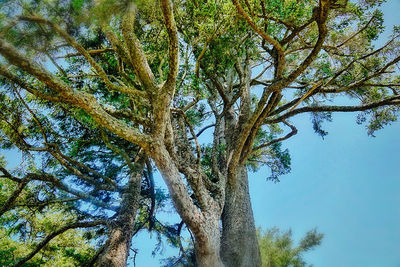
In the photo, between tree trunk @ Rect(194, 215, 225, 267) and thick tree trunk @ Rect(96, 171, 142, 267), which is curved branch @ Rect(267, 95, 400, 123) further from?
thick tree trunk @ Rect(96, 171, 142, 267)

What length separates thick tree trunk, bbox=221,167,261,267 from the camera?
372cm

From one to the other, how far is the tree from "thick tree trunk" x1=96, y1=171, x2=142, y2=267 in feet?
0.08

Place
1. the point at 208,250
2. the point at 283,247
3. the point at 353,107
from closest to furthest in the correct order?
the point at 208,250 < the point at 353,107 < the point at 283,247

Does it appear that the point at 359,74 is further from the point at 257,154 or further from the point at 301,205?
the point at 301,205

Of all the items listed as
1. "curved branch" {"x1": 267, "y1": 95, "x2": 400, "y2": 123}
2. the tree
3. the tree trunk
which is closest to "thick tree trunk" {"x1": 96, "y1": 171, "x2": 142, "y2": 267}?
the tree

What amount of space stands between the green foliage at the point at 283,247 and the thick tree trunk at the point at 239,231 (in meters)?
3.52

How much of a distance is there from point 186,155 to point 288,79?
1995 millimetres

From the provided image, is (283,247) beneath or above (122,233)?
above

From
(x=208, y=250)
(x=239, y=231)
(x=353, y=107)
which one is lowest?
(x=208, y=250)

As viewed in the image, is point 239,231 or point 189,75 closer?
point 239,231

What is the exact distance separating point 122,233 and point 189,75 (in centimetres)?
327

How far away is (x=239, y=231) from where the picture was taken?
13.2 feet

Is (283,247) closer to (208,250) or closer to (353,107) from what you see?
(353,107)

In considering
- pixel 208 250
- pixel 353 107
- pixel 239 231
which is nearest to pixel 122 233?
pixel 208 250
